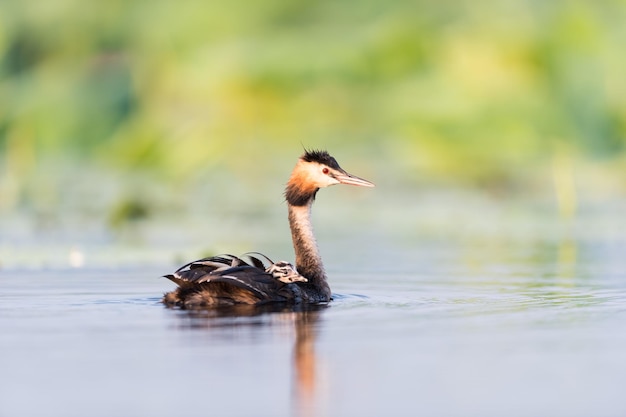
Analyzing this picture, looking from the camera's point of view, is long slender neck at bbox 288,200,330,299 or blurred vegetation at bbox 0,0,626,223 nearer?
long slender neck at bbox 288,200,330,299

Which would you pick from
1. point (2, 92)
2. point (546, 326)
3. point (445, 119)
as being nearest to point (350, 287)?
A: point (546, 326)

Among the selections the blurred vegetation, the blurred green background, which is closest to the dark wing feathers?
the blurred green background

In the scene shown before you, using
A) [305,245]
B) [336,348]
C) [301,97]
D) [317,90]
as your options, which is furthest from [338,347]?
[317,90]

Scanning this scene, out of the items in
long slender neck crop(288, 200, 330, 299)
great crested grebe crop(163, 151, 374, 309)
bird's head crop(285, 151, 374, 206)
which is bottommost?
great crested grebe crop(163, 151, 374, 309)

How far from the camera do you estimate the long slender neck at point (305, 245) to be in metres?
10.2

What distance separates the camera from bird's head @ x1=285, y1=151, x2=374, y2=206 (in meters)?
10.5

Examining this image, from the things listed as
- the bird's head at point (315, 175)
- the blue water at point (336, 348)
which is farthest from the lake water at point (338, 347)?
the bird's head at point (315, 175)

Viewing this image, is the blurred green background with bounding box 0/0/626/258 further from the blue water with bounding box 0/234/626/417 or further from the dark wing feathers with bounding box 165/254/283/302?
the dark wing feathers with bounding box 165/254/283/302

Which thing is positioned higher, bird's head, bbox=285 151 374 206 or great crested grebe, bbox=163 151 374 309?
bird's head, bbox=285 151 374 206

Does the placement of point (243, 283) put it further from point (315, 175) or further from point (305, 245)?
point (315, 175)

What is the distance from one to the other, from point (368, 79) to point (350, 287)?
6.30 meters

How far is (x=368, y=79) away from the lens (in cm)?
1661

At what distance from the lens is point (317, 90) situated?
17.3 m

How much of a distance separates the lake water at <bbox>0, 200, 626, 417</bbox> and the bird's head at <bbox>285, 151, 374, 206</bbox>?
2.36 feet
